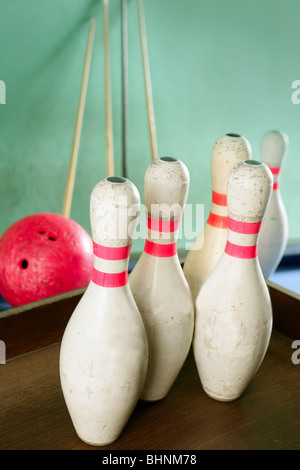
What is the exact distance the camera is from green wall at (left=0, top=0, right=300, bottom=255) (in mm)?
2389

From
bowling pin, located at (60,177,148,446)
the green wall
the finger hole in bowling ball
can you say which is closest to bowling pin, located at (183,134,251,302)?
bowling pin, located at (60,177,148,446)

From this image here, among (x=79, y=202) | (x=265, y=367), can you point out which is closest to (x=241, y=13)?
(x=79, y=202)

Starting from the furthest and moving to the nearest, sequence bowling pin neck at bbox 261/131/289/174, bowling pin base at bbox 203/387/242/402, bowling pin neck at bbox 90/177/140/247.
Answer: bowling pin neck at bbox 261/131/289/174
bowling pin base at bbox 203/387/242/402
bowling pin neck at bbox 90/177/140/247

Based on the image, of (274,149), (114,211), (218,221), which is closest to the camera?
(114,211)

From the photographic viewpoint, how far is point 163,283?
100cm

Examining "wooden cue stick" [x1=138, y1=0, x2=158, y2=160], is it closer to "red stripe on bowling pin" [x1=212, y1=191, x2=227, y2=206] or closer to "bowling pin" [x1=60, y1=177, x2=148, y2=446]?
"red stripe on bowling pin" [x1=212, y1=191, x2=227, y2=206]

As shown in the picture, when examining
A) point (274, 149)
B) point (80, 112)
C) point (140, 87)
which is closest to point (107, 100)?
point (80, 112)

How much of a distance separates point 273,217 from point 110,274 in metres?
0.90

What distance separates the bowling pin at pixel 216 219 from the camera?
114 centimetres

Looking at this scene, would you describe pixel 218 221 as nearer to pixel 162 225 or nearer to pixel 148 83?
pixel 162 225

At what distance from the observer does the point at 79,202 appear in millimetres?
2680

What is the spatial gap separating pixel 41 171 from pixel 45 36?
1.90 ft

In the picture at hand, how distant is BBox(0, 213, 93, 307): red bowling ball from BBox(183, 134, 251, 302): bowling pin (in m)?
0.52

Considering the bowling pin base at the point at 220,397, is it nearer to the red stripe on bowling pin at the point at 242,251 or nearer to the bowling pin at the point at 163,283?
the bowling pin at the point at 163,283
